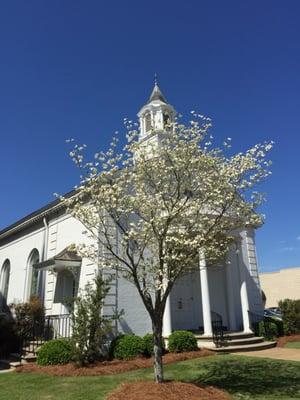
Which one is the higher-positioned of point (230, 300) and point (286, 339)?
point (230, 300)

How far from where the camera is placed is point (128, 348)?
1327cm

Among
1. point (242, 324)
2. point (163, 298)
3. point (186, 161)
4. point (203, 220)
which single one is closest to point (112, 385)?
point (163, 298)

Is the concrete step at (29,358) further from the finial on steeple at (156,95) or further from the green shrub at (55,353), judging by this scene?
the finial on steeple at (156,95)

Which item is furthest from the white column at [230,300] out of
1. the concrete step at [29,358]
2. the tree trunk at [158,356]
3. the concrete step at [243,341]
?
the tree trunk at [158,356]

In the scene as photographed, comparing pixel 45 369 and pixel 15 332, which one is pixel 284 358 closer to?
pixel 45 369

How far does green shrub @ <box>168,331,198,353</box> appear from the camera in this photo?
14.0m

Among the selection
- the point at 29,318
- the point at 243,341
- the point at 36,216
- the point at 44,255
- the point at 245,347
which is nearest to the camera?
the point at 245,347

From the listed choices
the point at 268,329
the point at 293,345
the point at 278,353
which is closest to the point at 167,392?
the point at 278,353

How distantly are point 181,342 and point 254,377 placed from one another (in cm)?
418

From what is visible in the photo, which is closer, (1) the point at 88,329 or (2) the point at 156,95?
(1) the point at 88,329

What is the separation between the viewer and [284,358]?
1308cm

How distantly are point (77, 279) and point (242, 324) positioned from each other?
8.28m

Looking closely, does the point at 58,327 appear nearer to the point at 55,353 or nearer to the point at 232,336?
the point at 55,353

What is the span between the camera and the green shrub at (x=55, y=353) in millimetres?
12789
